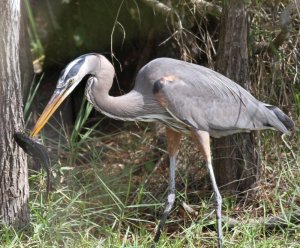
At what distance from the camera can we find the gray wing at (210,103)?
15.5 feet

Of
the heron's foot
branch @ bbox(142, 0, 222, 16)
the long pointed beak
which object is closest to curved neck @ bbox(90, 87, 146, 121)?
the long pointed beak

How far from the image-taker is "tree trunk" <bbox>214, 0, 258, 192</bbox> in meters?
5.04

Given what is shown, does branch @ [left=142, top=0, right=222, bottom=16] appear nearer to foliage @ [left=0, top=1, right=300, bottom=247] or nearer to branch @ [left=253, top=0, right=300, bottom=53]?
foliage @ [left=0, top=1, right=300, bottom=247]

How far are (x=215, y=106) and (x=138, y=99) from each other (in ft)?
1.74

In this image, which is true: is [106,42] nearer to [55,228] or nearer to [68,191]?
Result: [68,191]

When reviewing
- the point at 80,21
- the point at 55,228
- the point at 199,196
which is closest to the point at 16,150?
the point at 55,228

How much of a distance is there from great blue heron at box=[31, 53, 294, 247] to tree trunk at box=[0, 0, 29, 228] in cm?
22

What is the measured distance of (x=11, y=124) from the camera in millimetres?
4512

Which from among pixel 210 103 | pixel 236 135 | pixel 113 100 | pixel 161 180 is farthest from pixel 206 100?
pixel 161 180

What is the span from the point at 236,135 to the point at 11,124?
1.66 m

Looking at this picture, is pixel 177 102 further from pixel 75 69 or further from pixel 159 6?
pixel 159 6

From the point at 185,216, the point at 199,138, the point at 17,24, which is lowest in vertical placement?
the point at 185,216

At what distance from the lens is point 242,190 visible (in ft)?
17.6

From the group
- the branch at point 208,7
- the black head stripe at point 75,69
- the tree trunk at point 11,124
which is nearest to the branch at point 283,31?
the branch at point 208,7
